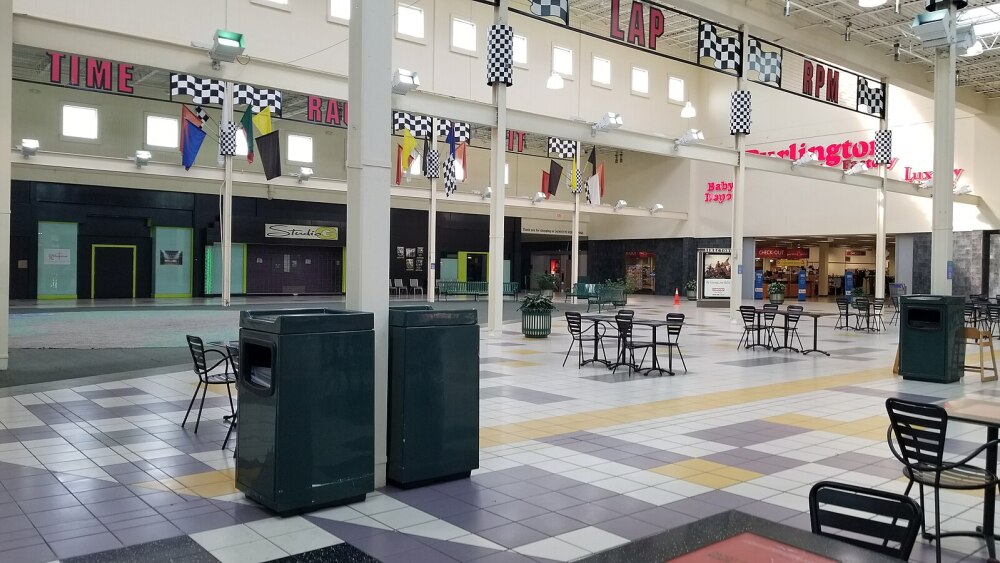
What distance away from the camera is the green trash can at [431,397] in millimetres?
5172

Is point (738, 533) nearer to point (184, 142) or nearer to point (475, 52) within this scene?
point (184, 142)

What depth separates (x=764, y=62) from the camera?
19625 millimetres

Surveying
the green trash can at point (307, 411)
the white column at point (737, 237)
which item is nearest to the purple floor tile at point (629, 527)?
the green trash can at point (307, 411)

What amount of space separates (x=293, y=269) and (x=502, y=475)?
28228 mm

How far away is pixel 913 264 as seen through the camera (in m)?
30.1

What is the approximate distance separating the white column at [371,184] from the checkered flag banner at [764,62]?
16615 millimetres

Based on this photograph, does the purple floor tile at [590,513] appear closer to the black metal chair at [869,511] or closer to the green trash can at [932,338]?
the black metal chair at [869,511]

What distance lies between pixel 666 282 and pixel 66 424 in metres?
35.3

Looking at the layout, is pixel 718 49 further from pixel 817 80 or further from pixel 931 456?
pixel 931 456

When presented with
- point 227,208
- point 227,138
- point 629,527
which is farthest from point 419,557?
point 227,138

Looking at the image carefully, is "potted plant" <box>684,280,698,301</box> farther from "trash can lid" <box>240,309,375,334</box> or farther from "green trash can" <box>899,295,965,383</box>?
"trash can lid" <box>240,309,375,334</box>

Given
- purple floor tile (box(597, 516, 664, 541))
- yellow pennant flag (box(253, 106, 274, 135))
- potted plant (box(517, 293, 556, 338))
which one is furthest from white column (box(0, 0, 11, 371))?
yellow pennant flag (box(253, 106, 274, 135))

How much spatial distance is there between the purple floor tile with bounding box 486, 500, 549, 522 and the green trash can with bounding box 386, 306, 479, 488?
26.1 inches

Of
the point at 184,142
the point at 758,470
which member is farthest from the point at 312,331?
the point at 184,142
